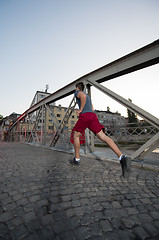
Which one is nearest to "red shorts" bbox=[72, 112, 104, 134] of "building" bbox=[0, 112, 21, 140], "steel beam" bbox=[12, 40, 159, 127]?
"steel beam" bbox=[12, 40, 159, 127]

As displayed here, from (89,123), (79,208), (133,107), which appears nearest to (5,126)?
(89,123)

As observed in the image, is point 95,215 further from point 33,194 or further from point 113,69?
point 113,69

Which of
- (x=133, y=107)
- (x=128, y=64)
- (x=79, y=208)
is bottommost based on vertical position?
(x=79, y=208)

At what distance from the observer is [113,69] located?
11.7ft

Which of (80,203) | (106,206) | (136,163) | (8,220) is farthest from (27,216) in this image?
(136,163)

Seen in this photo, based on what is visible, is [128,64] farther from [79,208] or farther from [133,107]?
[79,208]

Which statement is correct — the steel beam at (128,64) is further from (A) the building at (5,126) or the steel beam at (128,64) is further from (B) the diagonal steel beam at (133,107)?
(A) the building at (5,126)

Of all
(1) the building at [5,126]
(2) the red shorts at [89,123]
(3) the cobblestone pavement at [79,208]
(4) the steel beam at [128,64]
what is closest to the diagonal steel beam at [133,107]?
(4) the steel beam at [128,64]

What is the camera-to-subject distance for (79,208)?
4.25 feet

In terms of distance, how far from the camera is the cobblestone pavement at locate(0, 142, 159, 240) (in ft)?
3.21

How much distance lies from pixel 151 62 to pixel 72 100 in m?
2.99

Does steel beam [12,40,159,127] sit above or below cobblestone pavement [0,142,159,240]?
above

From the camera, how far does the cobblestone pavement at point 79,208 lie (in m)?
0.98

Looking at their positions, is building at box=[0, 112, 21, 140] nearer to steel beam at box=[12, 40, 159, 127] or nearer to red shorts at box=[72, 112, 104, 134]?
steel beam at box=[12, 40, 159, 127]
